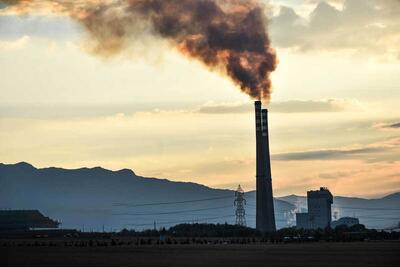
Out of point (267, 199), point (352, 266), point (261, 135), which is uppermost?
point (261, 135)

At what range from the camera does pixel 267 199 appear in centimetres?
17300

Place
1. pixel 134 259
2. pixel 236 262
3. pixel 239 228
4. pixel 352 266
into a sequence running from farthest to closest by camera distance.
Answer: pixel 239 228 < pixel 134 259 < pixel 236 262 < pixel 352 266

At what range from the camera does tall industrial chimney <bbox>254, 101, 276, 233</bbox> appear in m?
168

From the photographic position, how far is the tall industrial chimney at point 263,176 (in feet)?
552

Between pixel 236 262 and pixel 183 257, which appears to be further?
pixel 183 257

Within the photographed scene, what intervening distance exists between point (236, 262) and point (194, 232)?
387 ft

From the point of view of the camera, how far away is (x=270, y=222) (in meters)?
176

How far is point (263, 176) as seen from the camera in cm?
16988

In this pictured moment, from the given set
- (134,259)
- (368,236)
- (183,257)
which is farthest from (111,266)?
(368,236)

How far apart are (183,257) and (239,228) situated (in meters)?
106

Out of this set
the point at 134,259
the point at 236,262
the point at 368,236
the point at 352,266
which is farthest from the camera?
the point at 368,236

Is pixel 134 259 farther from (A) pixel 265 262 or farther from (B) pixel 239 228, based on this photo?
(B) pixel 239 228

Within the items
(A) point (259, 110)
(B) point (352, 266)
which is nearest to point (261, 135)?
(A) point (259, 110)

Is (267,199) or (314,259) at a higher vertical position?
(267,199)
